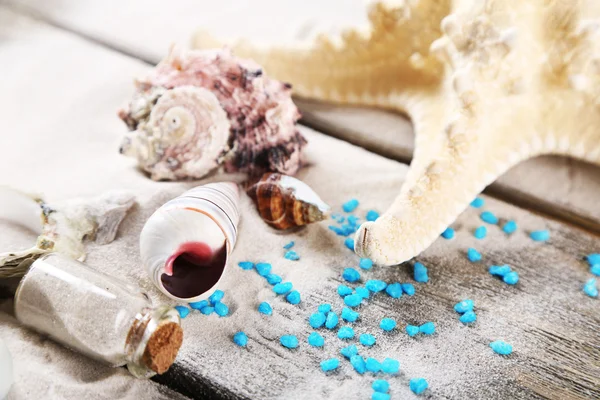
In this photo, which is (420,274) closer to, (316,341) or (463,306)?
(463,306)

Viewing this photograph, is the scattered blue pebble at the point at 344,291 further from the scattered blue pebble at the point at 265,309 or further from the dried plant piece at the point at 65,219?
the dried plant piece at the point at 65,219

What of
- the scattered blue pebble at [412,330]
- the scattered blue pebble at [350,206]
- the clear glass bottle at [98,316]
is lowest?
the clear glass bottle at [98,316]

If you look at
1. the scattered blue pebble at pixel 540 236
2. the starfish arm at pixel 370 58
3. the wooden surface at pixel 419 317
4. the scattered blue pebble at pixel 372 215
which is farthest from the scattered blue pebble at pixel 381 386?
the starfish arm at pixel 370 58

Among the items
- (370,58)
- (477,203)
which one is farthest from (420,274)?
(370,58)

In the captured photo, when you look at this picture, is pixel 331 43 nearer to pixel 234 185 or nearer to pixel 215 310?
pixel 234 185

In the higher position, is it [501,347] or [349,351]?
[501,347]

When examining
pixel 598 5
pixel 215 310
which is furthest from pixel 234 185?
pixel 598 5
